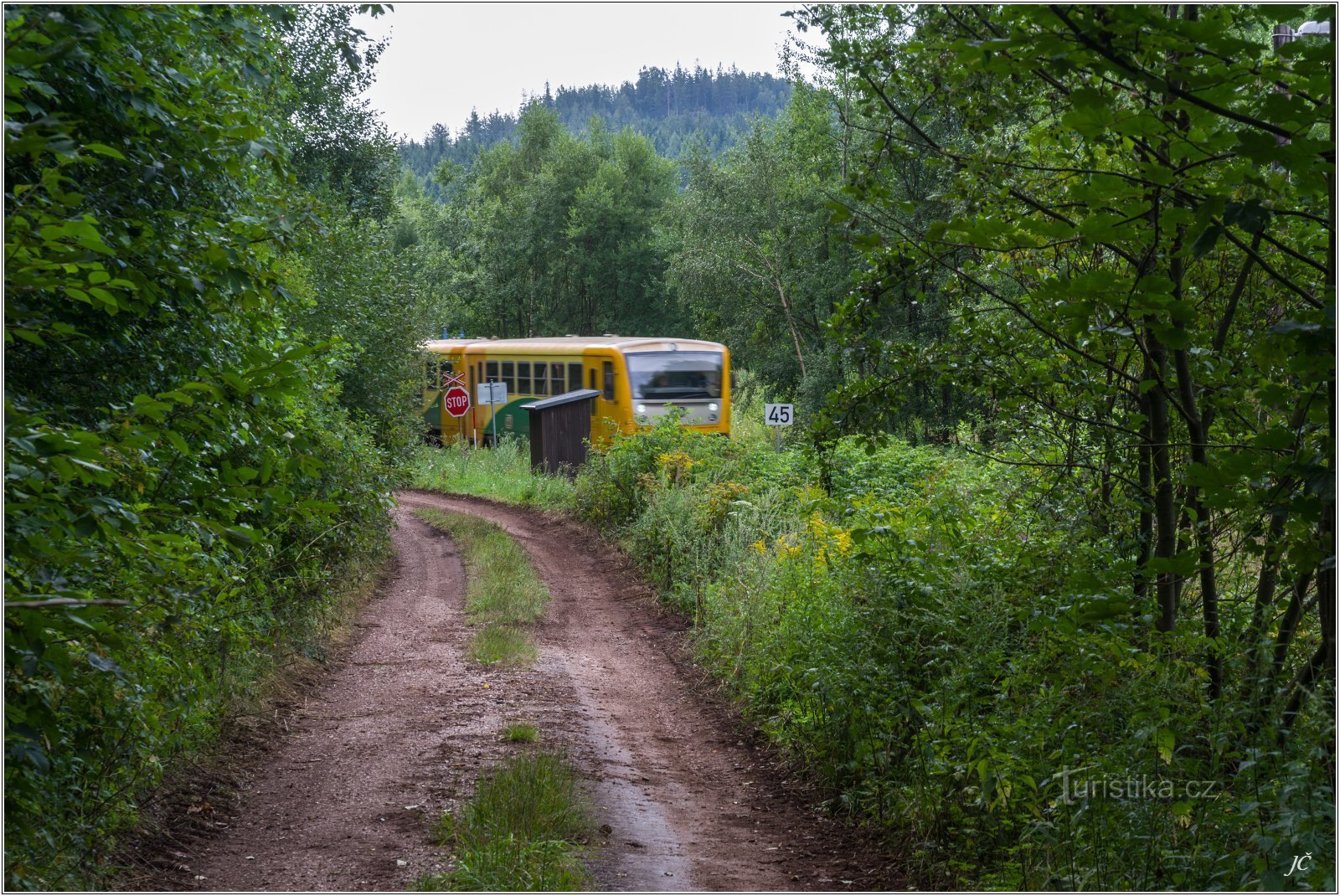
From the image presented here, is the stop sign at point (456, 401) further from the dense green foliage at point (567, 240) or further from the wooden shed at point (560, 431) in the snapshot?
the dense green foliage at point (567, 240)

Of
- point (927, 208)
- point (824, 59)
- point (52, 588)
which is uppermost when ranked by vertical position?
point (927, 208)

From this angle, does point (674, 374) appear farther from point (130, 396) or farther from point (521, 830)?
point (521, 830)

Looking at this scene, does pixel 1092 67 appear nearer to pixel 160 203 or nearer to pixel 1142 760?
pixel 1142 760

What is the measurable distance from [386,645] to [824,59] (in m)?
6.80

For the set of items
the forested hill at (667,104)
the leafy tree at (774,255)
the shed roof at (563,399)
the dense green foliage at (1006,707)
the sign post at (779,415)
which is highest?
the forested hill at (667,104)

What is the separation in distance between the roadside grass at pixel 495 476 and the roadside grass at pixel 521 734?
10865mm

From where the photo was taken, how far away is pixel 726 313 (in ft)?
106

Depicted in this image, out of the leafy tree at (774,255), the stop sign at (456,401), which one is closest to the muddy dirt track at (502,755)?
the stop sign at (456,401)

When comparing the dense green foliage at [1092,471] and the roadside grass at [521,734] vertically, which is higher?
the dense green foliage at [1092,471]

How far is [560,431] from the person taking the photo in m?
21.9

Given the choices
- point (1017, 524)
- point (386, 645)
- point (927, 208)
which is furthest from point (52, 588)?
point (927, 208)

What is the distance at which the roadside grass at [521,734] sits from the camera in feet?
23.5

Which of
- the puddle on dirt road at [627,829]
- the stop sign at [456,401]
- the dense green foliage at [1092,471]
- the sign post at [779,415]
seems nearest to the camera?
the dense green foliage at [1092,471]

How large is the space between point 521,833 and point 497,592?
7226mm
